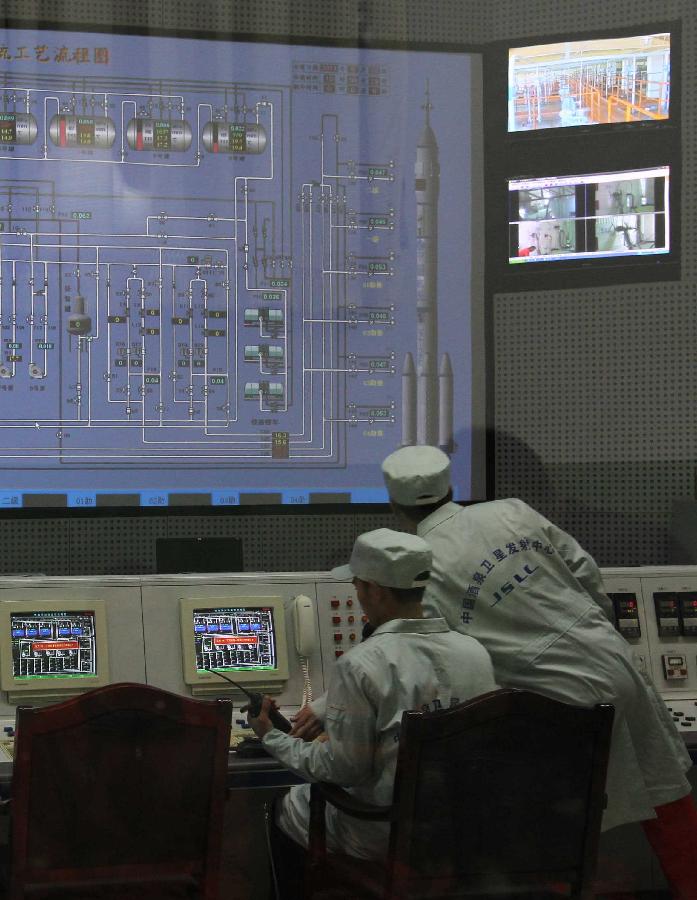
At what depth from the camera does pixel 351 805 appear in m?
2.12

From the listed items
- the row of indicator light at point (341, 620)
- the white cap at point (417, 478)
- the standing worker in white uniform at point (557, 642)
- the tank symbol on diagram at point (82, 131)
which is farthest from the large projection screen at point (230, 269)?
the standing worker in white uniform at point (557, 642)

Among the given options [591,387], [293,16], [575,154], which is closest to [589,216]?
[575,154]

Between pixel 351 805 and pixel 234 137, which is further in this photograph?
pixel 234 137

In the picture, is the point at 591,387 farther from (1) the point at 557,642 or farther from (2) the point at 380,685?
(2) the point at 380,685

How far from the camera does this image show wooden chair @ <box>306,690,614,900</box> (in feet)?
6.33

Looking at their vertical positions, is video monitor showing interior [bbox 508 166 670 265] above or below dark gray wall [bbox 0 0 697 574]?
above

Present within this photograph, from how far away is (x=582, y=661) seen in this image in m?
2.40

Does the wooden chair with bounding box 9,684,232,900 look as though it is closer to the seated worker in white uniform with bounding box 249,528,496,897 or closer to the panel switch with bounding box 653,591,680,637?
the seated worker in white uniform with bounding box 249,528,496,897

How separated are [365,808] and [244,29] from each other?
2639mm

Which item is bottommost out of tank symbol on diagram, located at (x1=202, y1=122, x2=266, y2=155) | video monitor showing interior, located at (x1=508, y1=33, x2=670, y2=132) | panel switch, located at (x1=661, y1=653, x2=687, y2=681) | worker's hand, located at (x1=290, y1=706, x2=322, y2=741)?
panel switch, located at (x1=661, y1=653, x2=687, y2=681)

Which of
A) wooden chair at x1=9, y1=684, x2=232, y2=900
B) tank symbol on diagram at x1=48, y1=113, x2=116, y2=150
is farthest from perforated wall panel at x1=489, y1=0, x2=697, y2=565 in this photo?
wooden chair at x1=9, y1=684, x2=232, y2=900

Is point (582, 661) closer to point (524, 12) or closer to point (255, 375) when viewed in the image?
point (255, 375)

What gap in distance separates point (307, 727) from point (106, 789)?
22.6 inches

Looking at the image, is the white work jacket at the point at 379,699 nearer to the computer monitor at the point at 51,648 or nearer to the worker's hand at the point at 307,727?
the worker's hand at the point at 307,727
